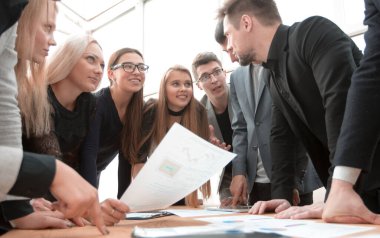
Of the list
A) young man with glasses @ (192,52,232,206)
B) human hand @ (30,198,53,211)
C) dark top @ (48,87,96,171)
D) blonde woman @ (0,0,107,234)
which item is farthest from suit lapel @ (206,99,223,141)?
human hand @ (30,198,53,211)

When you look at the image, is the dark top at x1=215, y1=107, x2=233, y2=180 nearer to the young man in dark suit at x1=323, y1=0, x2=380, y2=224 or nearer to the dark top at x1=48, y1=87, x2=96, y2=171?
the dark top at x1=48, y1=87, x2=96, y2=171

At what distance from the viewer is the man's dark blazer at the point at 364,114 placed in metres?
0.76

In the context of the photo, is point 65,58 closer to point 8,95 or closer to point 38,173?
point 8,95

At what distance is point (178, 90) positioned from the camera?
191 centimetres

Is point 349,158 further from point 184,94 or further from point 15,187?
point 184,94

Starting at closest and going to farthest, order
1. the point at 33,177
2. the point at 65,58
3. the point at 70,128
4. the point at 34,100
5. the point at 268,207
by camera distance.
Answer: the point at 33,177
the point at 268,207
the point at 34,100
the point at 70,128
the point at 65,58

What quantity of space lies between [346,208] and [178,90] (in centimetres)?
129

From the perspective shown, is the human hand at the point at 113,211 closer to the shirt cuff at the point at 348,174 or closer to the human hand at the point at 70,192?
the human hand at the point at 70,192

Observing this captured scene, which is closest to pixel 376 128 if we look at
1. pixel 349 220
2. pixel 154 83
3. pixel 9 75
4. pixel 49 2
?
pixel 349 220

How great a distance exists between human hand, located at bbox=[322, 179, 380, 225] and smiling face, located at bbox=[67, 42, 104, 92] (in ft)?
3.72

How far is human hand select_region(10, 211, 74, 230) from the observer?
79 cm

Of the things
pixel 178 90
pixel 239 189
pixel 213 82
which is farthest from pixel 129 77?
pixel 239 189

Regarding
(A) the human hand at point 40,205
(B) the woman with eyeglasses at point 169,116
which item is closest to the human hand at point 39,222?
(A) the human hand at point 40,205

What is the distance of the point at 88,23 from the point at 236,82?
161 inches
